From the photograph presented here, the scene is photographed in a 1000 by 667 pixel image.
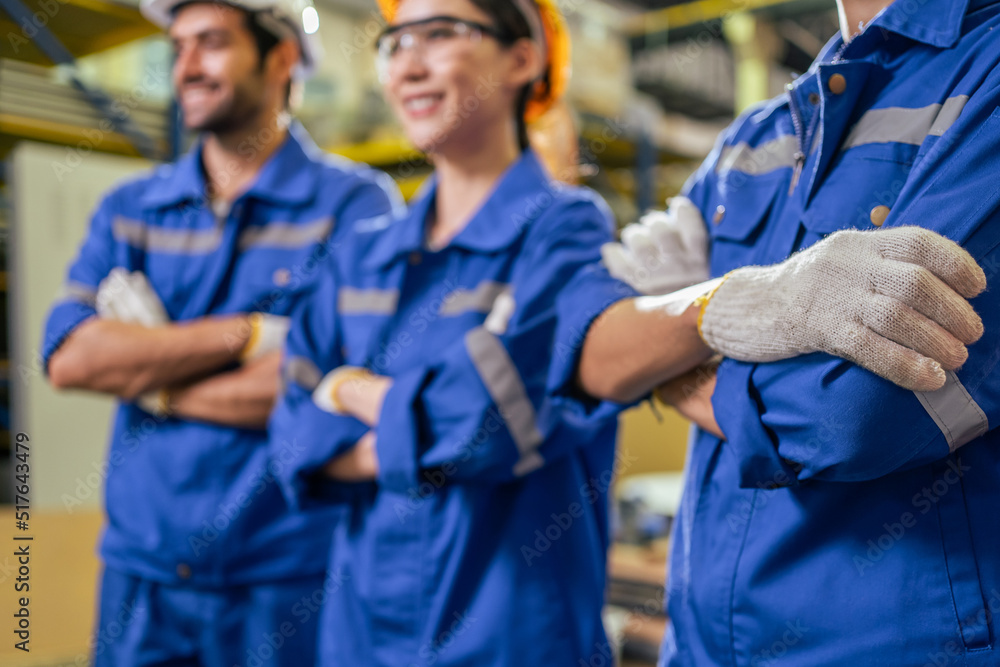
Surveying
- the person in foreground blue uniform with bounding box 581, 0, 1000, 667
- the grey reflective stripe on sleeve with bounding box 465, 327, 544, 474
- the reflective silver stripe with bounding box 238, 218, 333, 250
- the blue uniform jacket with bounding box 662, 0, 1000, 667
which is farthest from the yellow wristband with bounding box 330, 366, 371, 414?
the blue uniform jacket with bounding box 662, 0, 1000, 667

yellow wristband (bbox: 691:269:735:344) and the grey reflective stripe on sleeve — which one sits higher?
yellow wristband (bbox: 691:269:735:344)

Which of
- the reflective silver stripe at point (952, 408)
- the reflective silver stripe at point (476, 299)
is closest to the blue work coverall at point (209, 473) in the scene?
the reflective silver stripe at point (476, 299)

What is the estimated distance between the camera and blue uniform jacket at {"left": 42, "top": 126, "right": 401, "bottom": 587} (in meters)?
1.81

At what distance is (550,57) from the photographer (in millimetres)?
1811

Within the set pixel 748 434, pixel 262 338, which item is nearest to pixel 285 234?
pixel 262 338

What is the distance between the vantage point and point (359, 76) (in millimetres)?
7785

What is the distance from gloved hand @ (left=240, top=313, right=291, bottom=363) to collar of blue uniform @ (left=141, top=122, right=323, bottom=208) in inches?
12.8

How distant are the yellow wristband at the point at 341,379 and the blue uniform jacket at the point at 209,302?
31 centimetres

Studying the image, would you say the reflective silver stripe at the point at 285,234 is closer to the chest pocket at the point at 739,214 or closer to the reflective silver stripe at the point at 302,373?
the reflective silver stripe at the point at 302,373

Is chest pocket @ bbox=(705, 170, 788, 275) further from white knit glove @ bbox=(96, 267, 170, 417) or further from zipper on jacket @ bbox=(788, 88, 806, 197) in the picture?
white knit glove @ bbox=(96, 267, 170, 417)

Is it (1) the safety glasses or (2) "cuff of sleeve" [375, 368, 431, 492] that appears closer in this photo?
(2) "cuff of sleeve" [375, 368, 431, 492]

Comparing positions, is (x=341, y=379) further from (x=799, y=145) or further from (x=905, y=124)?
(x=905, y=124)

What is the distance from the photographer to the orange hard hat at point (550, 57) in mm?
1776

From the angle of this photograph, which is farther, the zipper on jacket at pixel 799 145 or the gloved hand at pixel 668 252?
the gloved hand at pixel 668 252
